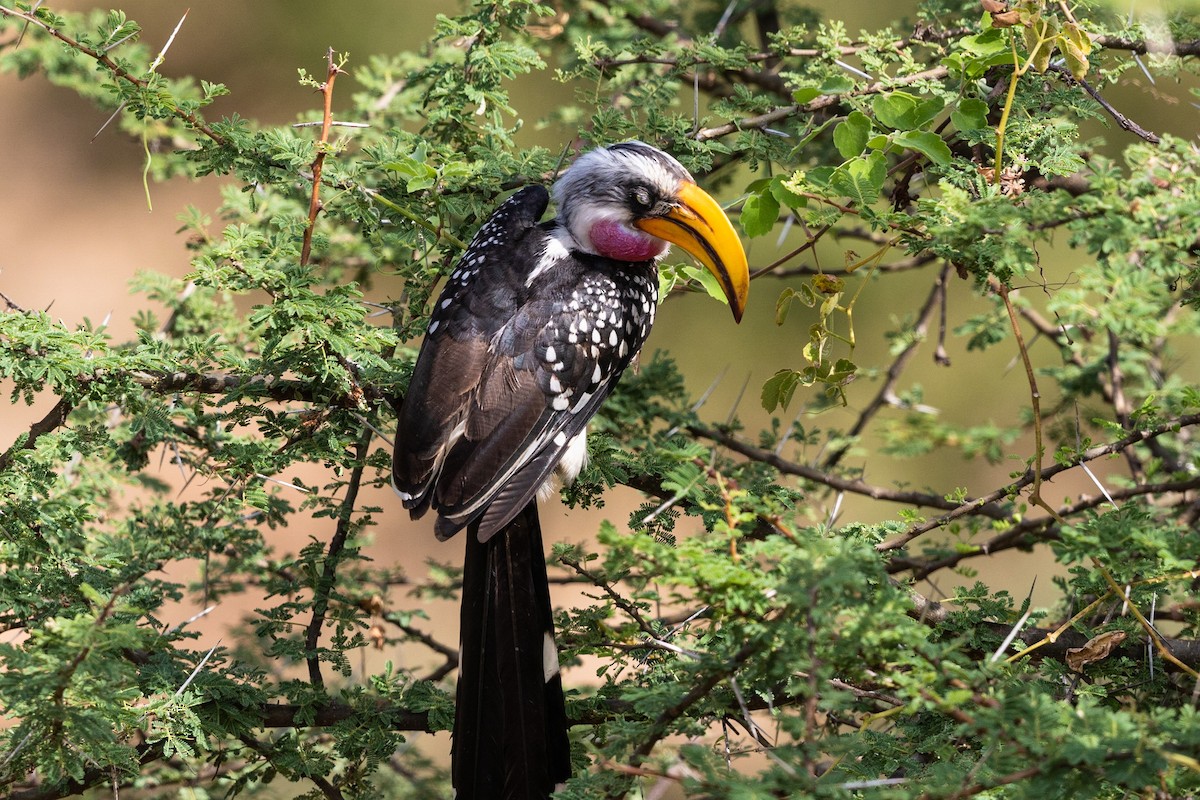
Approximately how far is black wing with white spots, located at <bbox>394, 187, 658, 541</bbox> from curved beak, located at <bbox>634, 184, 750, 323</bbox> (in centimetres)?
18

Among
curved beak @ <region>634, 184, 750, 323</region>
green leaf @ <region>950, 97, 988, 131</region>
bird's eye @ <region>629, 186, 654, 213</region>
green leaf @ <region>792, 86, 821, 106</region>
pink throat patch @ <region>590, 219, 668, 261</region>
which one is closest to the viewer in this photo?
green leaf @ <region>950, 97, 988, 131</region>

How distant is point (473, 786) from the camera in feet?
7.12

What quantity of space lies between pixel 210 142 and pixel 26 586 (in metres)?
1.04

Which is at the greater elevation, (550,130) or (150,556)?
(550,130)

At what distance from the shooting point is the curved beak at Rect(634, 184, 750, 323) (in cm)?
254

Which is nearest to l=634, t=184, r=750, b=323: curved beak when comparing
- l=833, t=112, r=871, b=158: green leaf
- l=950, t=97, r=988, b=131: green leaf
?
l=833, t=112, r=871, b=158: green leaf

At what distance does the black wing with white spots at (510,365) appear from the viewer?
7.99 ft

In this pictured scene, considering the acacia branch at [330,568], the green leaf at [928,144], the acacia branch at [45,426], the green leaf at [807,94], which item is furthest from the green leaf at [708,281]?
the acacia branch at [45,426]

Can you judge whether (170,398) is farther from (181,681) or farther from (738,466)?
(738,466)

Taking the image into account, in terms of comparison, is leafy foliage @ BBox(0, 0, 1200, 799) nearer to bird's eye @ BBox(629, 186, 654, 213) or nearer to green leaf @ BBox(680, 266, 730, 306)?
green leaf @ BBox(680, 266, 730, 306)

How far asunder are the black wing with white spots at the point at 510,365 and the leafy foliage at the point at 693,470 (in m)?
0.11

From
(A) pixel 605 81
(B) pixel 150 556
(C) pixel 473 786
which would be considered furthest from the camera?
(A) pixel 605 81

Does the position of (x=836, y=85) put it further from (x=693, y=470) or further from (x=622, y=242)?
(x=693, y=470)

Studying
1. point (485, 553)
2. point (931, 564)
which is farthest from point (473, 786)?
point (931, 564)
